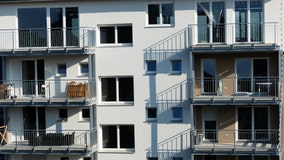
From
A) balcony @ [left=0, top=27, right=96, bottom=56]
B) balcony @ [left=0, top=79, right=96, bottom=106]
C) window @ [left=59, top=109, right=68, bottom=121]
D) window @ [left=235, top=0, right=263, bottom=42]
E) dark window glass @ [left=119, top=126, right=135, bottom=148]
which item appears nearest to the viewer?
window @ [left=235, top=0, right=263, bottom=42]

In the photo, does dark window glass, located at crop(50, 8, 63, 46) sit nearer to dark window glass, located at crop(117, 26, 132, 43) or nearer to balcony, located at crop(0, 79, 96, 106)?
balcony, located at crop(0, 79, 96, 106)

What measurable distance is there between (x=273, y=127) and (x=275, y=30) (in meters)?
4.35

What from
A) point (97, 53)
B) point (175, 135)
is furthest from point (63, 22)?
point (175, 135)

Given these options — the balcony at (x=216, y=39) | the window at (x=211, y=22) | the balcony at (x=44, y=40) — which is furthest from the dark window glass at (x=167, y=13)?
the balcony at (x=44, y=40)

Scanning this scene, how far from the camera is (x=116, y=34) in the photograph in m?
26.1

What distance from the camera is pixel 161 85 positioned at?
83.4ft

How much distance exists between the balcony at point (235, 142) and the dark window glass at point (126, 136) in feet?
10.2

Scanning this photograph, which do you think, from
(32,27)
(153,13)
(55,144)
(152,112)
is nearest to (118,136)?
(152,112)

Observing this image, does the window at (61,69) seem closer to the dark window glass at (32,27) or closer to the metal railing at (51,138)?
the dark window glass at (32,27)

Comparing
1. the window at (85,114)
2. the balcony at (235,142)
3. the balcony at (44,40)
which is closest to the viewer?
the balcony at (235,142)

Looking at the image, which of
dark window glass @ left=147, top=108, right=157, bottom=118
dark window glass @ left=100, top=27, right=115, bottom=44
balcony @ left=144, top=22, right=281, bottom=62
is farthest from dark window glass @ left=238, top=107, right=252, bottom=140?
dark window glass @ left=100, top=27, right=115, bottom=44

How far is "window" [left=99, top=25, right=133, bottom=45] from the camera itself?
2603cm

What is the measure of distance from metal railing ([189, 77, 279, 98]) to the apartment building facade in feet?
0.15

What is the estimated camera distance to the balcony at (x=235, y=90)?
78.4ft
